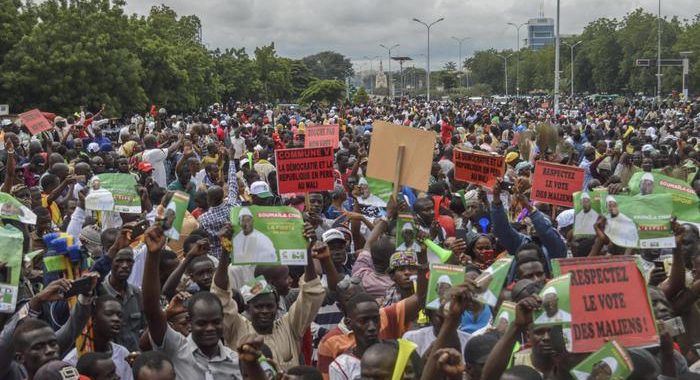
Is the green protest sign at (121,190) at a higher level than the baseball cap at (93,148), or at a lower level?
higher

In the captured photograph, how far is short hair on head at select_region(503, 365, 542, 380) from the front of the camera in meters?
4.05

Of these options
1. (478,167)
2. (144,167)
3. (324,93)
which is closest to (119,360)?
(478,167)

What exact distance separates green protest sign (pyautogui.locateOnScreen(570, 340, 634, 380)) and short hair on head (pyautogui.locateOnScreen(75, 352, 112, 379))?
2.29 m

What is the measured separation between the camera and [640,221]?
5.70 meters

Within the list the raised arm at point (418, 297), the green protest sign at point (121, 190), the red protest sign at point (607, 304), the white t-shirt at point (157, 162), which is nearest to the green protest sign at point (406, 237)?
the raised arm at point (418, 297)

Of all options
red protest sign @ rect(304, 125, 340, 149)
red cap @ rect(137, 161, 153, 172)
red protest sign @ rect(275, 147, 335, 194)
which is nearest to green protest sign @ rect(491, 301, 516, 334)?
red protest sign @ rect(275, 147, 335, 194)

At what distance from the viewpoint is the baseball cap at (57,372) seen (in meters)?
4.44

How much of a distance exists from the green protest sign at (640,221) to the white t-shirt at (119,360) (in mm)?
2782

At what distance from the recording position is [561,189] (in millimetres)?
Result: 8820

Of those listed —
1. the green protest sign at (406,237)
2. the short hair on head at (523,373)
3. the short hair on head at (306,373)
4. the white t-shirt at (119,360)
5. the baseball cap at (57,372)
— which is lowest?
the white t-shirt at (119,360)

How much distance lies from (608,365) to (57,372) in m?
2.37

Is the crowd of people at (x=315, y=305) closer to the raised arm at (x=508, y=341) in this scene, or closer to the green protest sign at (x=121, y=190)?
the raised arm at (x=508, y=341)

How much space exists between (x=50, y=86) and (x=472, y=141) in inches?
744

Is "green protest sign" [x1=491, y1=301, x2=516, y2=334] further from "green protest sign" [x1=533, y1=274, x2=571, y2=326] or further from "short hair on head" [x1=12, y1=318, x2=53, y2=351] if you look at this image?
"short hair on head" [x1=12, y1=318, x2=53, y2=351]
